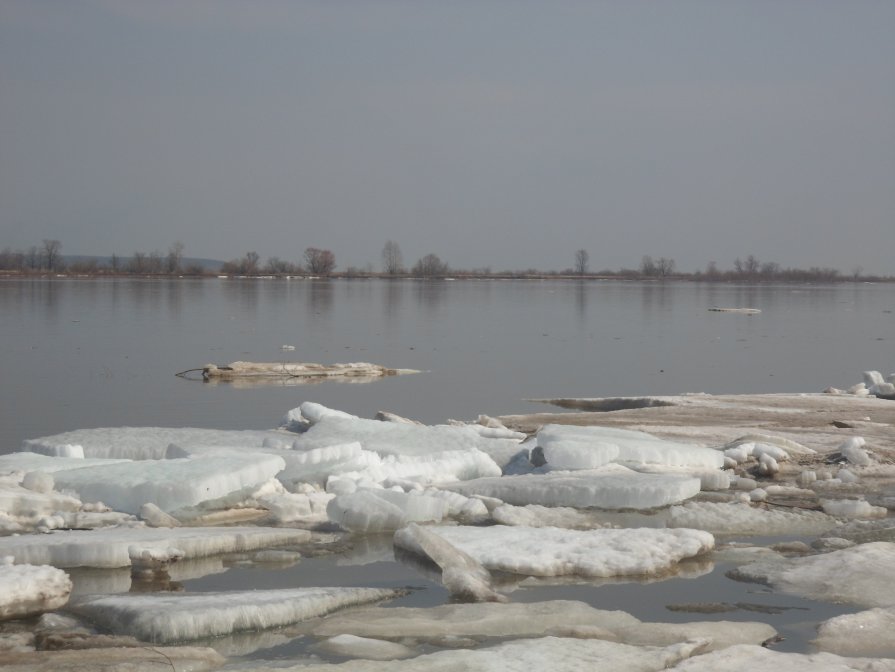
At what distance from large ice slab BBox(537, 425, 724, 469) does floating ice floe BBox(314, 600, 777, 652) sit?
363cm

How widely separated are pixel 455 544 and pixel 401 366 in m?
16.5

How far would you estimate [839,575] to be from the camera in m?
6.04

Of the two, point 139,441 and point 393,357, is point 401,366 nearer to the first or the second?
point 393,357

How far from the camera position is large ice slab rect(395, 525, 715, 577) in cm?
620

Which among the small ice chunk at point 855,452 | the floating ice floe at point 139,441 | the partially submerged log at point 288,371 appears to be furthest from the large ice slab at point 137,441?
the partially submerged log at point 288,371

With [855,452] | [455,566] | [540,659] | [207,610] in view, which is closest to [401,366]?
[855,452]

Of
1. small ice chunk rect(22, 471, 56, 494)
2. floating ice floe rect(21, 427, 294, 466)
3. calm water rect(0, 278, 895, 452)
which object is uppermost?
small ice chunk rect(22, 471, 56, 494)

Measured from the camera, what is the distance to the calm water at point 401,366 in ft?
19.6

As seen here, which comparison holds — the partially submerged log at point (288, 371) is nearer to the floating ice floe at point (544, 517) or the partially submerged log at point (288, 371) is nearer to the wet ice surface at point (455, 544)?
the wet ice surface at point (455, 544)

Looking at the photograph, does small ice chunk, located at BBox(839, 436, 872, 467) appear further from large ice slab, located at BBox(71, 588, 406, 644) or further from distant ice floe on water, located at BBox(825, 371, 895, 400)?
distant ice floe on water, located at BBox(825, 371, 895, 400)

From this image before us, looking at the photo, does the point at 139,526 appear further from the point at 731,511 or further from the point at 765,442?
the point at 765,442

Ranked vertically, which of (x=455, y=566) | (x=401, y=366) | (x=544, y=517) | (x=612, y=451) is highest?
(x=612, y=451)

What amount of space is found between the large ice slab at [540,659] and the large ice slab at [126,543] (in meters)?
1.95

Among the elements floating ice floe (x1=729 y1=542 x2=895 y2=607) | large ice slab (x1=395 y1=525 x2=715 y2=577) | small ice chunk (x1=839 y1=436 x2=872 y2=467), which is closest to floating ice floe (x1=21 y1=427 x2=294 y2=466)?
large ice slab (x1=395 y1=525 x2=715 y2=577)
